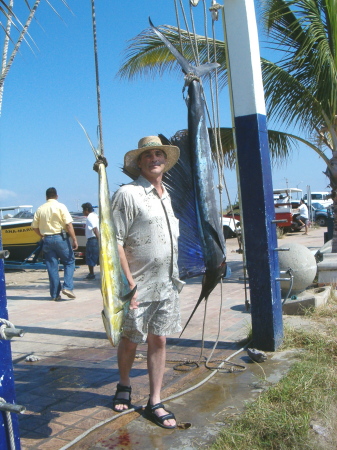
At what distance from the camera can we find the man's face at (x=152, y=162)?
332 centimetres

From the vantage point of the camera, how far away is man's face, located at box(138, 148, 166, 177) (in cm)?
332

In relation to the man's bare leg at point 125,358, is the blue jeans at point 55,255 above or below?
above

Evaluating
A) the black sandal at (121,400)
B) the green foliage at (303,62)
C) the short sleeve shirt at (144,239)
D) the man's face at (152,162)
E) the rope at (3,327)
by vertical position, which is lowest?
the black sandal at (121,400)

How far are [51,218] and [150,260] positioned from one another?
5306 millimetres

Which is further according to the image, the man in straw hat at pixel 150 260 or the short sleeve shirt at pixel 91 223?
the short sleeve shirt at pixel 91 223

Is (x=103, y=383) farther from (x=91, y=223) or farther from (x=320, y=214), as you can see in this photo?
(x=320, y=214)

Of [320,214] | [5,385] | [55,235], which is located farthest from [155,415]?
[320,214]

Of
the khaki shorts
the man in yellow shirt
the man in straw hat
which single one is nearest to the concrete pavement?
the man in straw hat

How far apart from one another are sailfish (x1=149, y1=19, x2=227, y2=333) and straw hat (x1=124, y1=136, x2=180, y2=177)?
7 cm

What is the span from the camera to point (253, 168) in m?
4.58

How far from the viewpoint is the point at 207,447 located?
2.85 meters

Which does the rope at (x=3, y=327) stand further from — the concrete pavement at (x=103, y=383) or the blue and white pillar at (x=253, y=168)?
the blue and white pillar at (x=253, y=168)

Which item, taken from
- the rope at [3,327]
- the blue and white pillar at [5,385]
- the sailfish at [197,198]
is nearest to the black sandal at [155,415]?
the sailfish at [197,198]

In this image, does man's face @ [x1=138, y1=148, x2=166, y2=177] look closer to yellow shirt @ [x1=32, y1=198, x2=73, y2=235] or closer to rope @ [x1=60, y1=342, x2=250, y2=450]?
rope @ [x1=60, y1=342, x2=250, y2=450]
